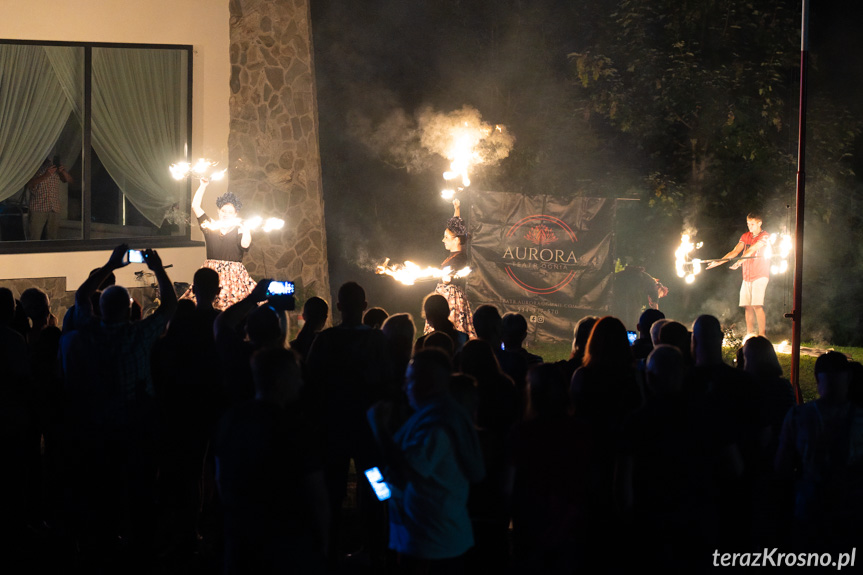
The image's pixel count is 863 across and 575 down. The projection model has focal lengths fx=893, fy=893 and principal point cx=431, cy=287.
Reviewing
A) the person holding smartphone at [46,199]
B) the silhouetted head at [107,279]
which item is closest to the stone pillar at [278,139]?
the person holding smartphone at [46,199]

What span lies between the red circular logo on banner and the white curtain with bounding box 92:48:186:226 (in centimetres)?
477

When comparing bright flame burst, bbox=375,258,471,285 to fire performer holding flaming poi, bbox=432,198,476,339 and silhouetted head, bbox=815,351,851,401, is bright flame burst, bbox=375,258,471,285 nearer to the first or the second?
fire performer holding flaming poi, bbox=432,198,476,339

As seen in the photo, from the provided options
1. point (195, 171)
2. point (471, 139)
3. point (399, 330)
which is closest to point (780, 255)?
point (471, 139)

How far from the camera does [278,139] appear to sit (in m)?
13.1

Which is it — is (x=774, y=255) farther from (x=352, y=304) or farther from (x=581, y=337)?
(x=352, y=304)

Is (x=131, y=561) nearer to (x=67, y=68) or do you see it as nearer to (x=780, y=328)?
(x=67, y=68)

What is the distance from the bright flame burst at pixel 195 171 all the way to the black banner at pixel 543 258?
358 cm

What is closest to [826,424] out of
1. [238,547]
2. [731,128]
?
→ [238,547]

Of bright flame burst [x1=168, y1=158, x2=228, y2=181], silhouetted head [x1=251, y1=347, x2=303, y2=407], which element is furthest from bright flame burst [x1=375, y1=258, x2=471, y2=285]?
silhouetted head [x1=251, y1=347, x2=303, y2=407]

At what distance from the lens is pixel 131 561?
4.93 meters

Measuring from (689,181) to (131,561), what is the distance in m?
13.6

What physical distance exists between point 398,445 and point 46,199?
9510 millimetres

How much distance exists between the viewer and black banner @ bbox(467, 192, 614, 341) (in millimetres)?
12062

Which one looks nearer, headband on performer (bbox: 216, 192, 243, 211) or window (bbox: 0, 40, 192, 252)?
headband on performer (bbox: 216, 192, 243, 211)
